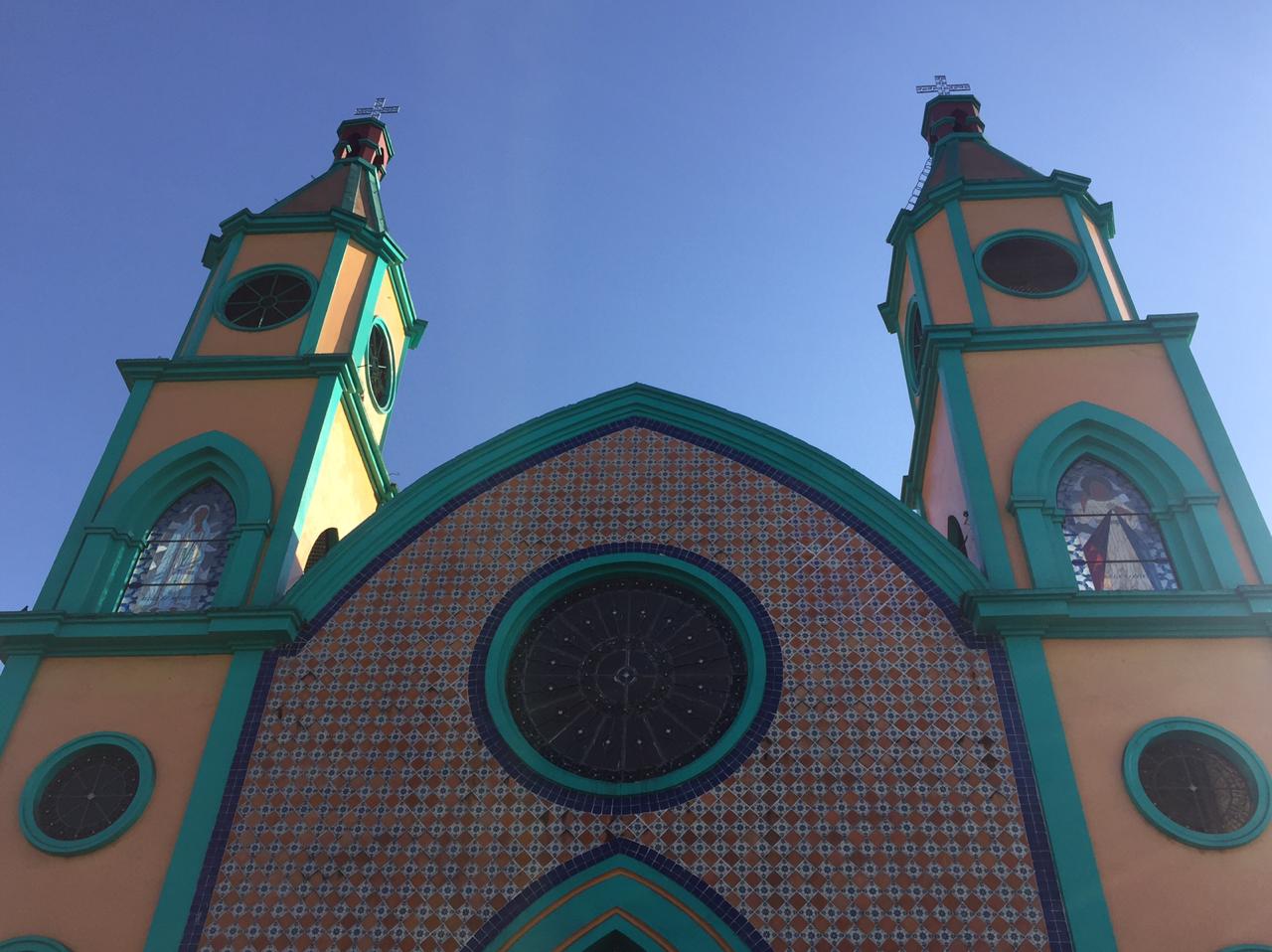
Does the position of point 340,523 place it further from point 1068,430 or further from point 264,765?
point 1068,430

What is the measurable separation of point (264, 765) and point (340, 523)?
4205mm

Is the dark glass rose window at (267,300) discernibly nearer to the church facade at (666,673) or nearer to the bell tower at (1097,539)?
the church facade at (666,673)

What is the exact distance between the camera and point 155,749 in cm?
1062

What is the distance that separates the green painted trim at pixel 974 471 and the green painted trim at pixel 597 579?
2219 millimetres

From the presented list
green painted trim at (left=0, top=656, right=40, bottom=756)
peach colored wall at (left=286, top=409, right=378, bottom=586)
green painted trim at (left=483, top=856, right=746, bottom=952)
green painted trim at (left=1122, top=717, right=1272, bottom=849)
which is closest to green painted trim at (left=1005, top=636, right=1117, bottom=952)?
green painted trim at (left=1122, top=717, right=1272, bottom=849)

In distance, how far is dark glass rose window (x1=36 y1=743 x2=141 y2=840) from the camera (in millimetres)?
10234

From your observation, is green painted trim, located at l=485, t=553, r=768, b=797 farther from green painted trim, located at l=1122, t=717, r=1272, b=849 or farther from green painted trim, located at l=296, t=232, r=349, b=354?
green painted trim, located at l=296, t=232, r=349, b=354

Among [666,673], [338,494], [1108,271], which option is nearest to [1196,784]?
[666,673]

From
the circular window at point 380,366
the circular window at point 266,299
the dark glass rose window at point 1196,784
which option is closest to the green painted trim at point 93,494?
the circular window at point 266,299

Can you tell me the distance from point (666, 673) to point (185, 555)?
17.5 ft

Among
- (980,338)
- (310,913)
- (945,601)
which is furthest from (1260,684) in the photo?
(310,913)

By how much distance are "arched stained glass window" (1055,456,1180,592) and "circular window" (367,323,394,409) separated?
914cm

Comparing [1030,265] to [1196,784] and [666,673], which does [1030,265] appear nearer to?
[1196,784]

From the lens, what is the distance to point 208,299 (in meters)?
15.4
